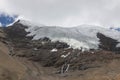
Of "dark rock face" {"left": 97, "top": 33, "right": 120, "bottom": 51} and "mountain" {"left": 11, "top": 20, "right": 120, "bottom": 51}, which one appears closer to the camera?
"mountain" {"left": 11, "top": 20, "right": 120, "bottom": 51}

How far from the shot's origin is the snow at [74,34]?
429 feet

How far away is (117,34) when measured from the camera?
6063 inches

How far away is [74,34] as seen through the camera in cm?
13862

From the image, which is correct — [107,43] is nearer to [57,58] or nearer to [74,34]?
[74,34]

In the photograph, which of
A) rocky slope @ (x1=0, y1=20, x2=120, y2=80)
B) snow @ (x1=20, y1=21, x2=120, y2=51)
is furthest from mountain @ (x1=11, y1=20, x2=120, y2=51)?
rocky slope @ (x1=0, y1=20, x2=120, y2=80)

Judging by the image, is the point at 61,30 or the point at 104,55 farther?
the point at 61,30

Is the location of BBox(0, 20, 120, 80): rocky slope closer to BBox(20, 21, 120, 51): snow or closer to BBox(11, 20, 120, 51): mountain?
BBox(11, 20, 120, 51): mountain

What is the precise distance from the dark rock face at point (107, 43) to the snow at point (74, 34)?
197 cm

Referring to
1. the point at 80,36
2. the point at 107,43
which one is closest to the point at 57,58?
the point at 80,36

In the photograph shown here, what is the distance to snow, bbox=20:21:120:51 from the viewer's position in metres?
131

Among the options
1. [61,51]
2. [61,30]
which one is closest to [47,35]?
[61,30]

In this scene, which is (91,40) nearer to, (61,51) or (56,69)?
(61,51)

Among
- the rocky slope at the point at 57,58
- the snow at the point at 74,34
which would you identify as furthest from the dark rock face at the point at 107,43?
the snow at the point at 74,34

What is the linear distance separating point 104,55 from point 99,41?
77.9ft
